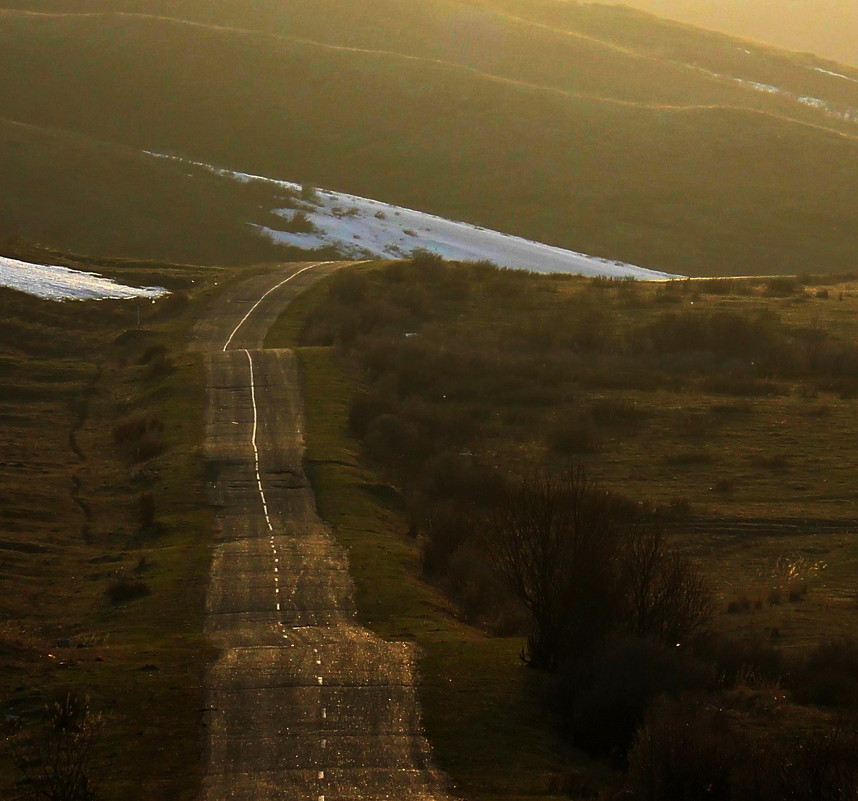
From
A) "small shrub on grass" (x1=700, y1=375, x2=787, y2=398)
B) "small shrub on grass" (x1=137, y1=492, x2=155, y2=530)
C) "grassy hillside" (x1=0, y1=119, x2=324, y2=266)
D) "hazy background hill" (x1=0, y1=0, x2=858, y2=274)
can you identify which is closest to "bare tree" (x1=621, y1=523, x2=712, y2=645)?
"small shrub on grass" (x1=137, y1=492, x2=155, y2=530)

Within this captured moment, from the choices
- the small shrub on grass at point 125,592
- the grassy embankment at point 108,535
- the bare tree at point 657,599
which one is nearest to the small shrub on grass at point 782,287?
the grassy embankment at point 108,535

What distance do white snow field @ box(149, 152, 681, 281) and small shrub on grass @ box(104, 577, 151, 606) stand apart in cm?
4569

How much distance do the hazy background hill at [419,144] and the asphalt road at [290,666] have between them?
139ft

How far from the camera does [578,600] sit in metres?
14.1

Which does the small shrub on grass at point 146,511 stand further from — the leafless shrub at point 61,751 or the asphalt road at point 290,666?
the leafless shrub at point 61,751

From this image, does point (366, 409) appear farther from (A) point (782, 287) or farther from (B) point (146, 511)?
(A) point (782, 287)

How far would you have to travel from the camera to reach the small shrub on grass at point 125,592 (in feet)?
53.6

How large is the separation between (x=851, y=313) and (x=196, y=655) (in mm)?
33137

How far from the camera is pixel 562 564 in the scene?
567 inches

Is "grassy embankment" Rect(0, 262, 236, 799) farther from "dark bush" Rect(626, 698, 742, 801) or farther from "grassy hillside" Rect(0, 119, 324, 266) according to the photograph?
"grassy hillside" Rect(0, 119, 324, 266)

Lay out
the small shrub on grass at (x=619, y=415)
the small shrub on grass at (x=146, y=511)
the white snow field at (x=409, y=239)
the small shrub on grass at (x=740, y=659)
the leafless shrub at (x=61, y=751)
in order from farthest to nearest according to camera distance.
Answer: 1. the white snow field at (x=409, y=239)
2. the small shrub on grass at (x=619, y=415)
3. the small shrub on grass at (x=146, y=511)
4. the small shrub on grass at (x=740, y=659)
5. the leafless shrub at (x=61, y=751)

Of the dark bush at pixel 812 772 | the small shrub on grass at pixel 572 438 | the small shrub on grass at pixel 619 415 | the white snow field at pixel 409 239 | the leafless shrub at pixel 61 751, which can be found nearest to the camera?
the dark bush at pixel 812 772

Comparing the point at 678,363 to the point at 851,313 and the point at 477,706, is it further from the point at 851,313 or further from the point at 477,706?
the point at 477,706

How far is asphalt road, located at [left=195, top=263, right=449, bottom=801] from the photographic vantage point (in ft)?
A: 35.1
